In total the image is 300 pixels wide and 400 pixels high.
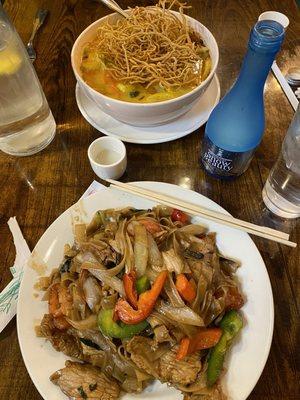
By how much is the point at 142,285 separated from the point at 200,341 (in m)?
0.23

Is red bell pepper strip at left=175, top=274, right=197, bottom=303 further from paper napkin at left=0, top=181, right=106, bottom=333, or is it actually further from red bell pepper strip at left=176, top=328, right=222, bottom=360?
paper napkin at left=0, top=181, right=106, bottom=333

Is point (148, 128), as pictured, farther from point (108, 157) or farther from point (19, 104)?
point (19, 104)

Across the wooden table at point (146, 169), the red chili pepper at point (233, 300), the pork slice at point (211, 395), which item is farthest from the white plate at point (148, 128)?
the pork slice at point (211, 395)

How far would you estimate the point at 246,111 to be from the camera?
3.68ft

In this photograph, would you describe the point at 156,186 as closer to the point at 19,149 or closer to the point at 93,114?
the point at 93,114

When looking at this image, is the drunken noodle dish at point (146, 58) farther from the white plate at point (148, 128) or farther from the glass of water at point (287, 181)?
the glass of water at point (287, 181)

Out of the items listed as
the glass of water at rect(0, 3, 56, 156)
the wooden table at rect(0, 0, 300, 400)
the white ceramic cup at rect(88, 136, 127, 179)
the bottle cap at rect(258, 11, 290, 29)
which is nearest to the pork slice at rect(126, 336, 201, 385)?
the wooden table at rect(0, 0, 300, 400)

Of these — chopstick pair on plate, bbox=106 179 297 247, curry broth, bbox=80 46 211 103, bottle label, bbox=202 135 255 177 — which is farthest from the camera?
curry broth, bbox=80 46 211 103

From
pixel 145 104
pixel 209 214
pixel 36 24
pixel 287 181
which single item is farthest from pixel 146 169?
pixel 36 24

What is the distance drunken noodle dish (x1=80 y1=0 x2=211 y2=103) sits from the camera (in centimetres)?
137

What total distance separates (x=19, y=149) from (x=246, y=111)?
94 cm

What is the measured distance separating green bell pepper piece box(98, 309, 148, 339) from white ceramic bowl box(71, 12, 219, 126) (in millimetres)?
729

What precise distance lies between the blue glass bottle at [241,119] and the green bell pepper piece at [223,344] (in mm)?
535

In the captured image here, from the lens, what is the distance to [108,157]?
4.56 feet
